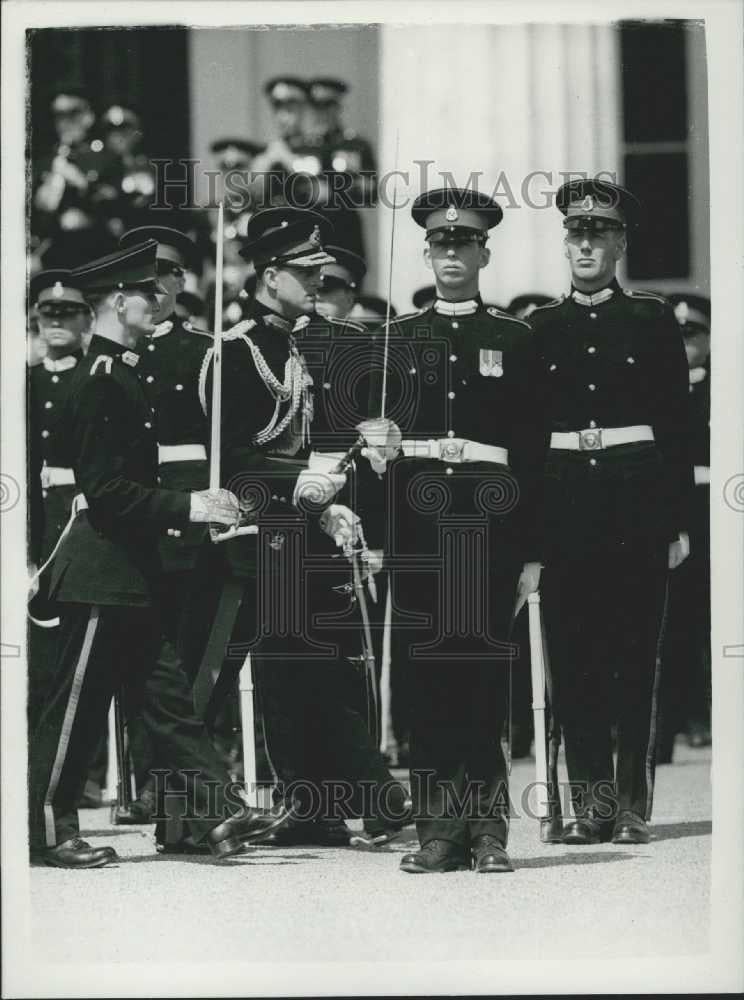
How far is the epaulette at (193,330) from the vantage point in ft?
32.9

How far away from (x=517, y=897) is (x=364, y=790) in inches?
36.3

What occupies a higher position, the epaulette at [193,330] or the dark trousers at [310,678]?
the epaulette at [193,330]

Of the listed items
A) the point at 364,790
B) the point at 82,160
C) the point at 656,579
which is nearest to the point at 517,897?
the point at 364,790

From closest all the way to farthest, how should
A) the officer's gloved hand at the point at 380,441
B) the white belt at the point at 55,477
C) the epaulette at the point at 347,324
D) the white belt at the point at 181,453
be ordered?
the officer's gloved hand at the point at 380,441 < the white belt at the point at 55,477 < the white belt at the point at 181,453 < the epaulette at the point at 347,324

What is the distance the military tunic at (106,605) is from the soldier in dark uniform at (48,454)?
0.06m

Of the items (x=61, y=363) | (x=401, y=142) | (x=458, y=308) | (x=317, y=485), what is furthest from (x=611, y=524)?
(x=61, y=363)

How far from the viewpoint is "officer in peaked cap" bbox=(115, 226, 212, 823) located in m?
9.59

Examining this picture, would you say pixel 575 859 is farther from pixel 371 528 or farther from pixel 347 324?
pixel 347 324

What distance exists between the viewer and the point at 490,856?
9.19 m

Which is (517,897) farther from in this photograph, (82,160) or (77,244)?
(82,160)

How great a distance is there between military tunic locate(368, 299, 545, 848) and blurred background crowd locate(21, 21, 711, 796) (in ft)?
1.08

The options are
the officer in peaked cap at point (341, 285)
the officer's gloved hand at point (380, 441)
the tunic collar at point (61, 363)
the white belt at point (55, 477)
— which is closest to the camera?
the officer's gloved hand at point (380, 441)

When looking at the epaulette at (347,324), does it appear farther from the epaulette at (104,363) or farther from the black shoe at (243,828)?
the black shoe at (243,828)

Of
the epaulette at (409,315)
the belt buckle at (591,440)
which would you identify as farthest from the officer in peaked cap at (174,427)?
the belt buckle at (591,440)
